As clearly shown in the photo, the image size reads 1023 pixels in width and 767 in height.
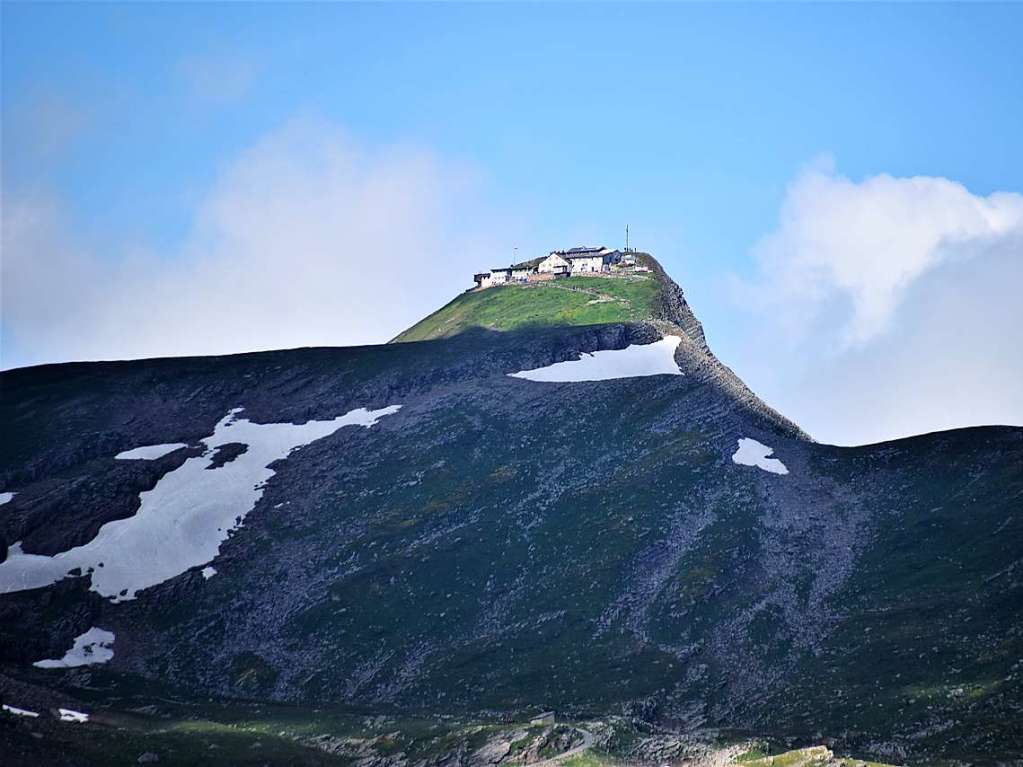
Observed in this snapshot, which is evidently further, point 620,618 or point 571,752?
point 620,618

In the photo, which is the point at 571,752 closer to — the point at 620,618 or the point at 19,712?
the point at 620,618

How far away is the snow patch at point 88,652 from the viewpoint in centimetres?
17538

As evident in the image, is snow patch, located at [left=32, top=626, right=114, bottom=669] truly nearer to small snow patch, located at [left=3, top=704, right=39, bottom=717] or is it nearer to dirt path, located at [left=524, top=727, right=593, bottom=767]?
small snow patch, located at [left=3, top=704, right=39, bottom=717]

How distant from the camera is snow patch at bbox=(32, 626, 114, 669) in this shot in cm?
17538

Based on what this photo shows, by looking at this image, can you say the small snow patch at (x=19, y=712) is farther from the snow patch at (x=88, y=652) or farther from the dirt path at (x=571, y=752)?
the dirt path at (x=571, y=752)

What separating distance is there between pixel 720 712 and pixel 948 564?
116 ft

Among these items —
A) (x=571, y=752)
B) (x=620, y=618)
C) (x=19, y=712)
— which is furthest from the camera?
(x=620, y=618)

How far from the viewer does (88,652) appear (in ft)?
586

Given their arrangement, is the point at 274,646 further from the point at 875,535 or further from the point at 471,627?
the point at 875,535

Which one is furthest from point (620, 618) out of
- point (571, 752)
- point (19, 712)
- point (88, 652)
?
point (19, 712)

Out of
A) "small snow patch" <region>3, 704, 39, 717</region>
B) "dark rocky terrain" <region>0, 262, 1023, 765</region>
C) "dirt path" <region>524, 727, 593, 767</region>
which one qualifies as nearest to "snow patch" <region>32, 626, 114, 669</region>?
"dark rocky terrain" <region>0, 262, 1023, 765</region>

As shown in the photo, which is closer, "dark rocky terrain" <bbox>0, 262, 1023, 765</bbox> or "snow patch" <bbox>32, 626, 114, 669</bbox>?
"dark rocky terrain" <bbox>0, 262, 1023, 765</bbox>

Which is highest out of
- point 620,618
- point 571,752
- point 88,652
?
point 88,652

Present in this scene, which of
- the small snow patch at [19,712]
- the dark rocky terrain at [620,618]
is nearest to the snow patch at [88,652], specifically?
the dark rocky terrain at [620,618]
